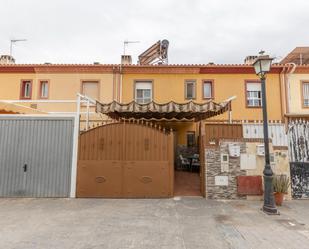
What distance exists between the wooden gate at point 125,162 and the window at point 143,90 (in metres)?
6.19

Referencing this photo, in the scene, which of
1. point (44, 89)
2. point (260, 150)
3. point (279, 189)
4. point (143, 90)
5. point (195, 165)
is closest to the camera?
point (279, 189)

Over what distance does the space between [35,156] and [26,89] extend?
27.9 feet

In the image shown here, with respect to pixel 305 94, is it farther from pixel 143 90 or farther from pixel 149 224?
pixel 149 224

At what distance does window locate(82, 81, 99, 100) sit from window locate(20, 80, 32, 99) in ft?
11.8

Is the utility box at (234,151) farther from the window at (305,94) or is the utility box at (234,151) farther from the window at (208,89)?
the window at (305,94)

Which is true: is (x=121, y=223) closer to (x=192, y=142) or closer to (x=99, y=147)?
(x=99, y=147)

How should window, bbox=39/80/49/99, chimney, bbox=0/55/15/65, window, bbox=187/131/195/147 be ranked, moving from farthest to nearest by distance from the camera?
chimney, bbox=0/55/15/65 < window, bbox=39/80/49/99 < window, bbox=187/131/195/147

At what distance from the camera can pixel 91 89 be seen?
13.8m

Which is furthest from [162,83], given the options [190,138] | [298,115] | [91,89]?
[298,115]

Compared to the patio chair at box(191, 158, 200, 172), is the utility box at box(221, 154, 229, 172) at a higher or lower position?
higher

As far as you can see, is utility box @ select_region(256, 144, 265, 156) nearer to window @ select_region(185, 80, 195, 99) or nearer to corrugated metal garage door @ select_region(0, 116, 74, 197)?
corrugated metal garage door @ select_region(0, 116, 74, 197)

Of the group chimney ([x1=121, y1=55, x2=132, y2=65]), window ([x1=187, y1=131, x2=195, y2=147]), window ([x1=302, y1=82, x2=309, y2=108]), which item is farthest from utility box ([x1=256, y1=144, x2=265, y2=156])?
chimney ([x1=121, y1=55, x2=132, y2=65])

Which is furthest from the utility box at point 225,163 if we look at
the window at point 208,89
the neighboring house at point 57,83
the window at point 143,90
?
the neighboring house at point 57,83

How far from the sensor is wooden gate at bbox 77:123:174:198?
24.7 feet
